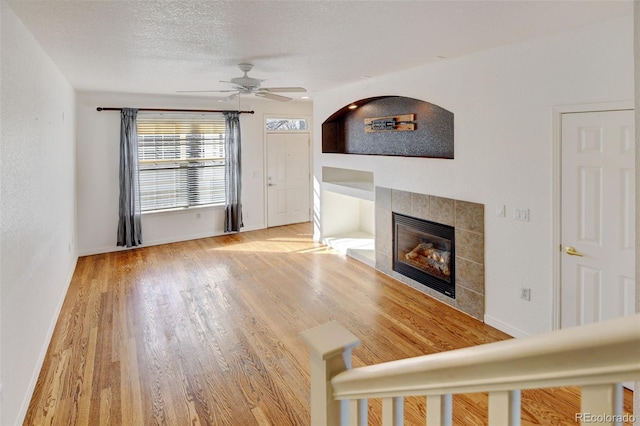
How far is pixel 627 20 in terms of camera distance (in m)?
2.69

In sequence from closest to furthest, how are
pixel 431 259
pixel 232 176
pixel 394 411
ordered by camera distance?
1. pixel 394 411
2. pixel 431 259
3. pixel 232 176

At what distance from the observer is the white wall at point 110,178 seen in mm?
6320

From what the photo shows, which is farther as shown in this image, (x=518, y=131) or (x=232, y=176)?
(x=232, y=176)

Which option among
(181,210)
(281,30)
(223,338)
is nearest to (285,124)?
(181,210)

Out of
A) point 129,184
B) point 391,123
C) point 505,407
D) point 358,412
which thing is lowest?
point 358,412

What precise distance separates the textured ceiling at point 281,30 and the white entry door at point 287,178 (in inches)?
148

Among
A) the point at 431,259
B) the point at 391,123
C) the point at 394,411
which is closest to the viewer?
the point at 394,411

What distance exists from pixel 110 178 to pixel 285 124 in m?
3.56

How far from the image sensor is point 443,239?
4426 mm

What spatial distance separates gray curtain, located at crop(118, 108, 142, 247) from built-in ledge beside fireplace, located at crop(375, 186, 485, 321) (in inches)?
164

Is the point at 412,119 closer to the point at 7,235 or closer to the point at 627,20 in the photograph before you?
the point at 627,20

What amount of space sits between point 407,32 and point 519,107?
1223 mm

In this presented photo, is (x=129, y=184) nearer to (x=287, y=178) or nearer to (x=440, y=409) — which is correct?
(x=287, y=178)

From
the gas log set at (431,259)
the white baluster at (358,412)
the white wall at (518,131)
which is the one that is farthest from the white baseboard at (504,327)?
the white baluster at (358,412)
